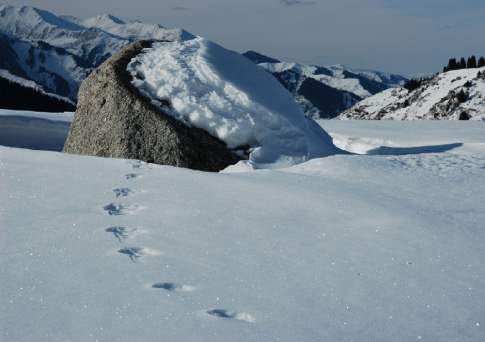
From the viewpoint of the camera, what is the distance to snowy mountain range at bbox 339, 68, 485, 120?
67.0 metres

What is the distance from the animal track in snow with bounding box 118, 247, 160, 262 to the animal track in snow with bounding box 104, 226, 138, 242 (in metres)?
0.18

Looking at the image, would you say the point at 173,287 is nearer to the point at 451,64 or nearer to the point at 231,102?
the point at 231,102

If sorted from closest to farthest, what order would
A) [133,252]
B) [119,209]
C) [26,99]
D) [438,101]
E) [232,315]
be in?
1. [232,315]
2. [133,252]
3. [119,209]
4. [438,101]
5. [26,99]

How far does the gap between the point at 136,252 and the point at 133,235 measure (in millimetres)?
293

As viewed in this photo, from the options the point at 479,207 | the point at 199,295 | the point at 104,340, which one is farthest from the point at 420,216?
the point at 104,340

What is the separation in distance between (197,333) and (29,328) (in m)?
0.72

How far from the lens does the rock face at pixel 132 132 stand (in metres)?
5.91

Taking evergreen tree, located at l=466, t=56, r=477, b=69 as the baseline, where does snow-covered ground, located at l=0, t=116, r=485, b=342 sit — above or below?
below

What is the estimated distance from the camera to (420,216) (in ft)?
12.6

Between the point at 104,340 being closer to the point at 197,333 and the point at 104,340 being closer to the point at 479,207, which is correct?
the point at 197,333

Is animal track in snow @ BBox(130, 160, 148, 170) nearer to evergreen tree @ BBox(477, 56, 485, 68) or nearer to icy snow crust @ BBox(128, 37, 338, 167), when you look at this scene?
icy snow crust @ BBox(128, 37, 338, 167)

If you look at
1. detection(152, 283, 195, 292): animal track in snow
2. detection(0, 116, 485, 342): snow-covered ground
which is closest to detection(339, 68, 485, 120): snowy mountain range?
detection(0, 116, 485, 342): snow-covered ground

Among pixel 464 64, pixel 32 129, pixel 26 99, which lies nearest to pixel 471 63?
pixel 464 64

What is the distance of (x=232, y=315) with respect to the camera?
2396 millimetres
